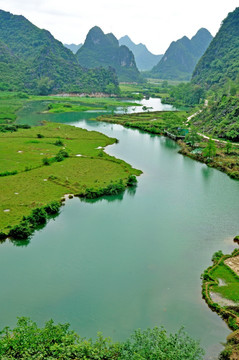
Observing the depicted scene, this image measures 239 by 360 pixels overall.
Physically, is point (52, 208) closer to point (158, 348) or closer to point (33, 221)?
point (33, 221)

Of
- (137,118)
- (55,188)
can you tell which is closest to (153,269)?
(55,188)

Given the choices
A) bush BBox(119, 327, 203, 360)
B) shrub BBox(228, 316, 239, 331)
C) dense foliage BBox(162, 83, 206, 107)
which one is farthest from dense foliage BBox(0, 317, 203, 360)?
dense foliage BBox(162, 83, 206, 107)

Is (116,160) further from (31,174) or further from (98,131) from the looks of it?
(98,131)

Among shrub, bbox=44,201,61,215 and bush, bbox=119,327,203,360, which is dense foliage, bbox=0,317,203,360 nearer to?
bush, bbox=119,327,203,360

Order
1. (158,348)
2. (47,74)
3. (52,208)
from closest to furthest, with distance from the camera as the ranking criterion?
(158,348), (52,208), (47,74)

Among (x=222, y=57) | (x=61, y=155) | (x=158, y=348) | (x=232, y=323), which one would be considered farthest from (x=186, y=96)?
(x=158, y=348)

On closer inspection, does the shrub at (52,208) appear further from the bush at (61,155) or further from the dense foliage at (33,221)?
the bush at (61,155)
